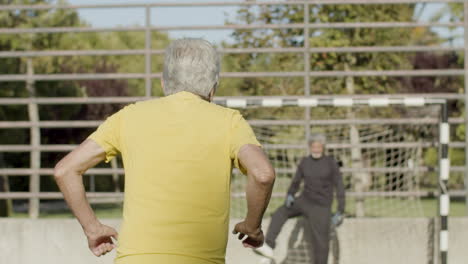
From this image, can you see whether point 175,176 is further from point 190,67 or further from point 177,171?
point 190,67

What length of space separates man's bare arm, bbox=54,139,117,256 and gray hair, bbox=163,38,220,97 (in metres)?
0.33

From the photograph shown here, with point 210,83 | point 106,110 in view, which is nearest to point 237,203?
point 210,83

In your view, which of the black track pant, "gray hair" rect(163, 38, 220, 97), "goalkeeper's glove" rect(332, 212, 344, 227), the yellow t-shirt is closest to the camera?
the yellow t-shirt

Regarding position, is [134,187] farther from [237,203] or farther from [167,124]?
[237,203]

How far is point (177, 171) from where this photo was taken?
264 cm

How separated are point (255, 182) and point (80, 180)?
1.87 ft

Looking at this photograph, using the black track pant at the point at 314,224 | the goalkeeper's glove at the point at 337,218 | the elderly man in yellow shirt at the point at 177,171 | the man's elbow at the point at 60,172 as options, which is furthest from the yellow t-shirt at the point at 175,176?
the goalkeeper's glove at the point at 337,218

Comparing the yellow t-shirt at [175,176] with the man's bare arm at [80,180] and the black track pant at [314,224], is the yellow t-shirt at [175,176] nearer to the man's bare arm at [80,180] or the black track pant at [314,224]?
the man's bare arm at [80,180]

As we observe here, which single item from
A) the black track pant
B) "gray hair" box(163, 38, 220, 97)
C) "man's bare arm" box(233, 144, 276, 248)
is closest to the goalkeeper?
the black track pant

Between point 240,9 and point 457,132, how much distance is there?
14.4 meters

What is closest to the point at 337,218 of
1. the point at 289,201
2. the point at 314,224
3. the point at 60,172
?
the point at 314,224

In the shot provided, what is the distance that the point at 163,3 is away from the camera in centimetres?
892

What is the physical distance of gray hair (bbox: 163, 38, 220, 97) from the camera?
2.79 metres

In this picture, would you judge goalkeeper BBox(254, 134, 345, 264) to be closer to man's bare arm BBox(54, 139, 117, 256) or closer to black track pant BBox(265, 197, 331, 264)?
black track pant BBox(265, 197, 331, 264)
